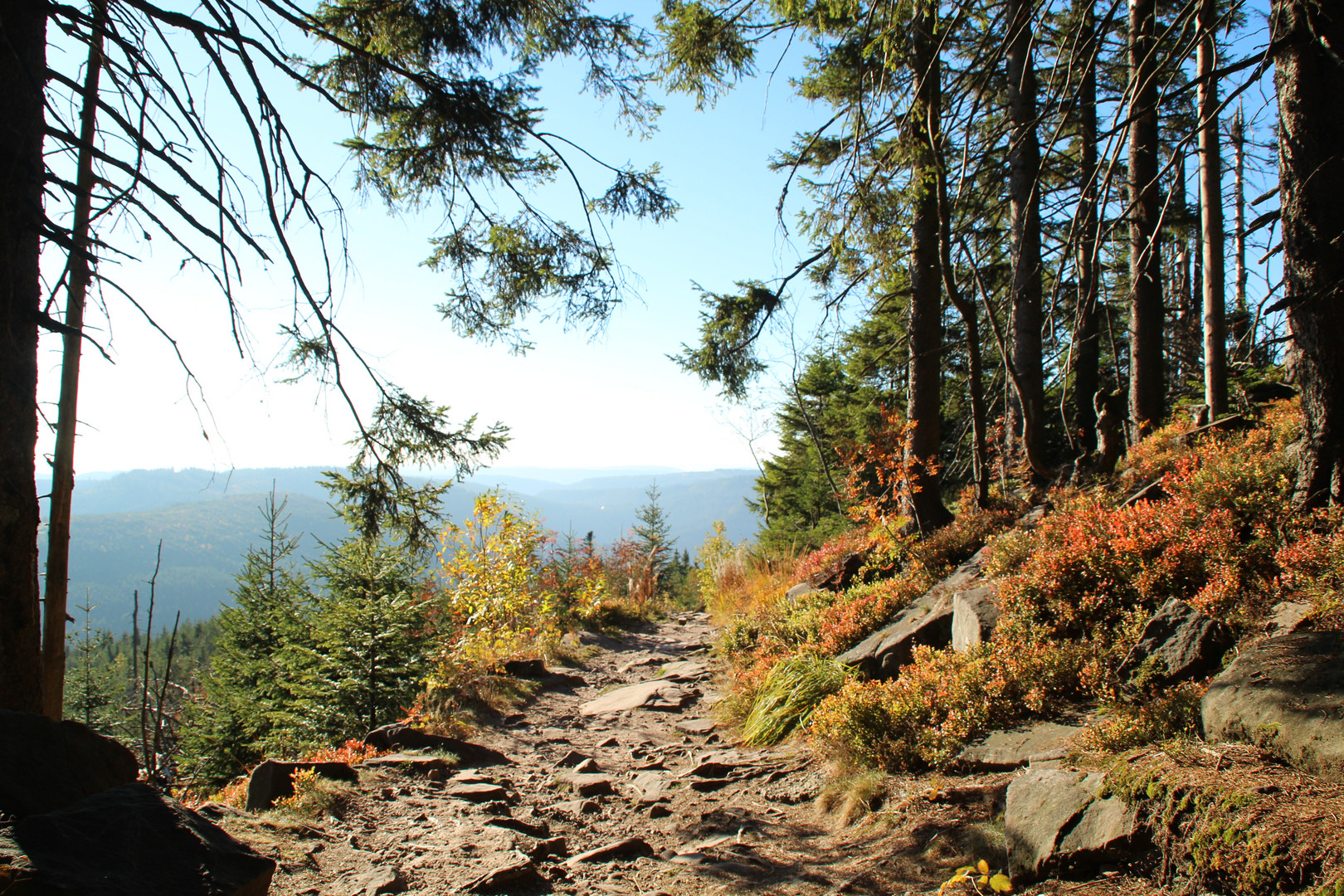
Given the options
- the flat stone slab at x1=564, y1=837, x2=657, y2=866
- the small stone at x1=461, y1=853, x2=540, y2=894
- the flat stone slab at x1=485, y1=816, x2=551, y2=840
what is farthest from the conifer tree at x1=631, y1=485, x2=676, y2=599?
the small stone at x1=461, y1=853, x2=540, y2=894

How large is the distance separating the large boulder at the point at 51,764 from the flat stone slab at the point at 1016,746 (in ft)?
11.1

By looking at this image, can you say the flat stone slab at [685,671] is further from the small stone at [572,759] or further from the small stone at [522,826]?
the small stone at [522,826]

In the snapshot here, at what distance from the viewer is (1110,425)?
20.7 feet

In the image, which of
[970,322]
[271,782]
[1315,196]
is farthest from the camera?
[970,322]

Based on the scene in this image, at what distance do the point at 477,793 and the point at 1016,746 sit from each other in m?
2.89

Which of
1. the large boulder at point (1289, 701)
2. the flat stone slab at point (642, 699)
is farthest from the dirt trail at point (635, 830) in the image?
the flat stone slab at point (642, 699)

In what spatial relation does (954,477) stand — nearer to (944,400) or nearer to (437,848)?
(944,400)

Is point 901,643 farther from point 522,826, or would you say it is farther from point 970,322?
point 522,826

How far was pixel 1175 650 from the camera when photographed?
10.0ft

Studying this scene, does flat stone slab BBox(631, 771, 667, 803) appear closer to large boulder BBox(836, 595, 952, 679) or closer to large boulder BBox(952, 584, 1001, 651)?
large boulder BBox(836, 595, 952, 679)

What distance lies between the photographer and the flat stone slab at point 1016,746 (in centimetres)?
301

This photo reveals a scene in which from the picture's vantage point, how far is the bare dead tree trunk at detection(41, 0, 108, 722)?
274 cm

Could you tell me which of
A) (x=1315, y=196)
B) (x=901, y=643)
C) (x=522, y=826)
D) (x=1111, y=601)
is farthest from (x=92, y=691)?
(x=1315, y=196)

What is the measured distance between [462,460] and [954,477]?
33.1 ft
